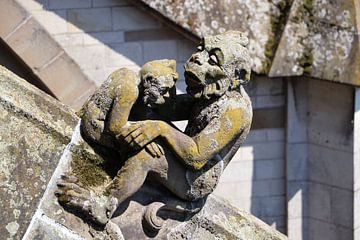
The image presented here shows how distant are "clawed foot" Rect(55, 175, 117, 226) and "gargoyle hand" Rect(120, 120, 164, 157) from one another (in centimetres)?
24

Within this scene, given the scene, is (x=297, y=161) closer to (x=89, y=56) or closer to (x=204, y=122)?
(x=89, y=56)

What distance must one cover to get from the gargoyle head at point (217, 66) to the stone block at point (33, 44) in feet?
12.9

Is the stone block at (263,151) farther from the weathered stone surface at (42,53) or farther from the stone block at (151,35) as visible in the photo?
the weathered stone surface at (42,53)

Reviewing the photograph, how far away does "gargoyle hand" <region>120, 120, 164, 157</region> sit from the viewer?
4.57 m

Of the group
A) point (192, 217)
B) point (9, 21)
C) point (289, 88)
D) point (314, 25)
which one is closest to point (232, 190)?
point (289, 88)

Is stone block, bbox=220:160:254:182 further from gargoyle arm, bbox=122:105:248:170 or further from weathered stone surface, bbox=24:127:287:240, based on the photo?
gargoyle arm, bbox=122:105:248:170

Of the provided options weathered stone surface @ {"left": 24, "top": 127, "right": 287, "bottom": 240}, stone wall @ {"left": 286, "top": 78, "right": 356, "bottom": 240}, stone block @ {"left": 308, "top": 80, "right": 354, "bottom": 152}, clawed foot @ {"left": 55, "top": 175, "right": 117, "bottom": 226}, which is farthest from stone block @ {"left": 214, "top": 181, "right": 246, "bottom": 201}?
clawed foot @ {"left": 55, "top": 175, "right": 117, "bottom": 226}

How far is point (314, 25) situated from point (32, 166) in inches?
163

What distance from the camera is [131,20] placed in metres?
8.51

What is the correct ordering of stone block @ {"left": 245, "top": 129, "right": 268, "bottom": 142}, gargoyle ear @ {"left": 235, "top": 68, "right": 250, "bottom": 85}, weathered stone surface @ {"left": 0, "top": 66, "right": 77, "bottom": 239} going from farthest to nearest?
1. stone block @ {"left": 245, "top": 129, "right": 268, "bottom": 142}
2. gargoyle ear @ {"left": 235, "top": 68, "right": 250, "bottom": 85}
3. weathered stone surface @ {"left": 0, "top": 66, "right": 77, "bottom": 239}

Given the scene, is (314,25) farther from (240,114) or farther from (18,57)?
(240,114)

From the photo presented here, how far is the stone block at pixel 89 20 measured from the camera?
8453 mm

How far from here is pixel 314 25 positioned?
27.2 feet

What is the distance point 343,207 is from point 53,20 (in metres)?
2.60
